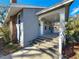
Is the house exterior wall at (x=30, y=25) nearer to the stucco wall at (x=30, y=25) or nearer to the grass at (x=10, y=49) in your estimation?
the stucco wall at (x=30, y=25)

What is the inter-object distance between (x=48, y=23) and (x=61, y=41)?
29.6 ft

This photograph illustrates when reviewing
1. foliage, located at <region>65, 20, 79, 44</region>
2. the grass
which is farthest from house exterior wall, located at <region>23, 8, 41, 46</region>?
foliage, located at <region>65, 20, 79, 44</region>

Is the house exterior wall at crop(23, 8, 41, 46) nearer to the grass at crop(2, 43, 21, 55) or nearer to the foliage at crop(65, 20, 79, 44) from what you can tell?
the grass at crop(2, 43, 21, 55)

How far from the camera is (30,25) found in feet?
53.1

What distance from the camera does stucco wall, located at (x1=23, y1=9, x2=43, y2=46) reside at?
1593cm

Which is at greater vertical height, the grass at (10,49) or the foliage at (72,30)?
the foliage at (72,30)

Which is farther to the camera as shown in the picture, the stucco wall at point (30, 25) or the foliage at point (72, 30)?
the stucco wall at point (30, 25)

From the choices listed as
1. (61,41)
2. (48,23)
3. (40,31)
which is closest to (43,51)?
(61,41)

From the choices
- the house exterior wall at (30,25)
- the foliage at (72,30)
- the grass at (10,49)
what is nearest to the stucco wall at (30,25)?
the house exterior wall at (30,25)

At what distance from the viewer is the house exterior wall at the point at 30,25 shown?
627 inches

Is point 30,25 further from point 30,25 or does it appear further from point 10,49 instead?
point 10,49

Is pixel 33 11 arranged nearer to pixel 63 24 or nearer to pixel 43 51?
pixel 43 51

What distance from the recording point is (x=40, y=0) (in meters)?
24.1

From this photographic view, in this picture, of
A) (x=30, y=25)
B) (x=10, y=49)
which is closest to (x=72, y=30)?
(x=30, y=25)
